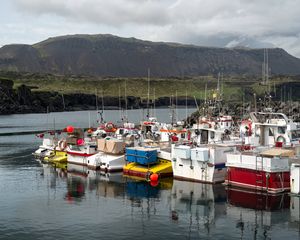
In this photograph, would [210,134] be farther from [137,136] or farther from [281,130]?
[137,136]

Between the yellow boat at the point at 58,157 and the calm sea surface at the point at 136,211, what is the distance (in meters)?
12.4

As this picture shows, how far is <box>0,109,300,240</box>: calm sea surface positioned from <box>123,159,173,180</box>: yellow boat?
143 cm

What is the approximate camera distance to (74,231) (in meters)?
30.4

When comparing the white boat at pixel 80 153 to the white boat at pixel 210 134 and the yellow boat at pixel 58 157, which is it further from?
the white boat at pixel 210 134

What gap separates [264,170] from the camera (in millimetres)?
38219

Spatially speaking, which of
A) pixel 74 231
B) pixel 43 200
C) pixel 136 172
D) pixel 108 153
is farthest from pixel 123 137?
pixel 74 231

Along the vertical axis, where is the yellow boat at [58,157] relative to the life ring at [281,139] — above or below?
below

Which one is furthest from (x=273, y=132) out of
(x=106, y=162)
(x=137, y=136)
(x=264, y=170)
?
(x=106, y=162)

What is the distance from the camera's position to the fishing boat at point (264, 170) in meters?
38.1

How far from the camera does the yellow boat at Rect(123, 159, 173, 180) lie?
159 feet

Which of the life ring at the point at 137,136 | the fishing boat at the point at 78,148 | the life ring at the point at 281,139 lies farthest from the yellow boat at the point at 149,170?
the life ring at the point at 281,139

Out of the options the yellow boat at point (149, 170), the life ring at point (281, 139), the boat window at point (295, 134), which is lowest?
the yellow boat at point (149, 170)

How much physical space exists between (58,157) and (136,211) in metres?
30.8

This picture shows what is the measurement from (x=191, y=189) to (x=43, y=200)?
13391 millimetres
